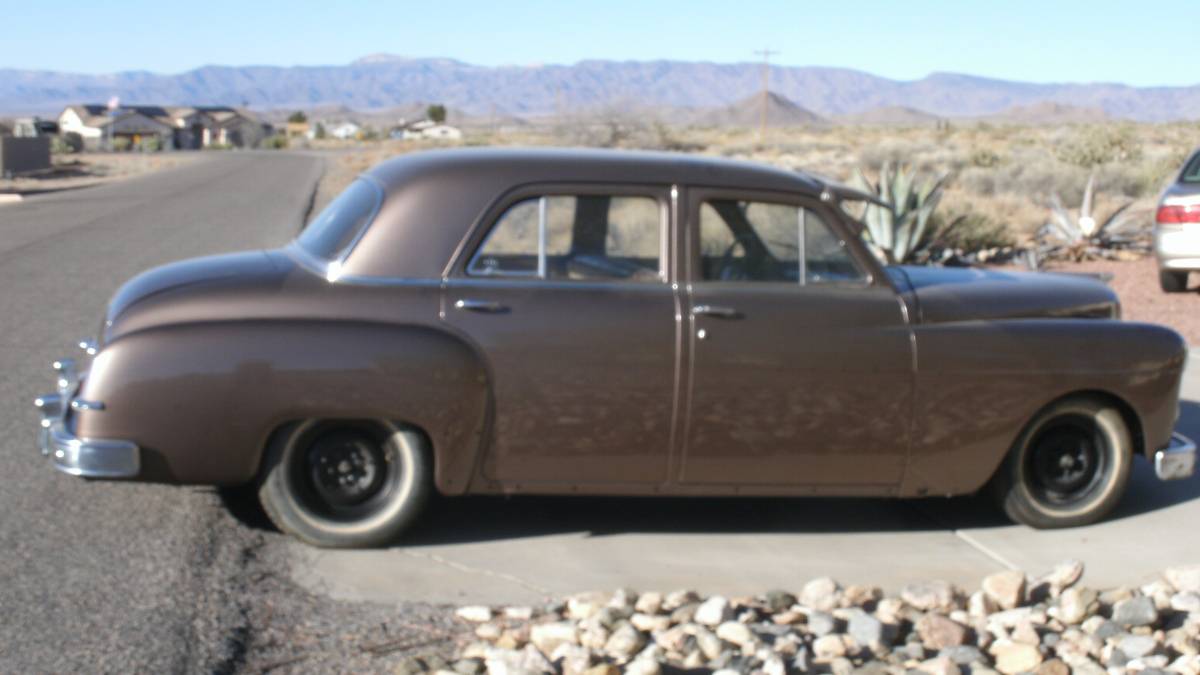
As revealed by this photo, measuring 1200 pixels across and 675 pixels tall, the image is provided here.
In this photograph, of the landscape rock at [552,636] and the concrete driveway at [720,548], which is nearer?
the landscape rock at [552,636]

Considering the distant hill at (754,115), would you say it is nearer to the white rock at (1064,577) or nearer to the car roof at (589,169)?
the car roof at (589,169)

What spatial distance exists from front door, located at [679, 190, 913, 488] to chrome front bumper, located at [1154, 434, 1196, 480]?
1268 mm

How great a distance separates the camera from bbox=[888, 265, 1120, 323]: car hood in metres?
6.05

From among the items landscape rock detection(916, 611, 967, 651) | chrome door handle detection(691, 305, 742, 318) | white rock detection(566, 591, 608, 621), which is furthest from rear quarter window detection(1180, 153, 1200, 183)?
white rock detection(566, 591, 608, 621)

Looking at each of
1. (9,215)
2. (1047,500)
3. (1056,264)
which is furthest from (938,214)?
(9,215)

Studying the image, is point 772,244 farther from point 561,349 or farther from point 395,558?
point 395,558

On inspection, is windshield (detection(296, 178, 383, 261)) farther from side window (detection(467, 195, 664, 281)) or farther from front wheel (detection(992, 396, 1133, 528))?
front wheel (detection(992, 396, 1133, 528))

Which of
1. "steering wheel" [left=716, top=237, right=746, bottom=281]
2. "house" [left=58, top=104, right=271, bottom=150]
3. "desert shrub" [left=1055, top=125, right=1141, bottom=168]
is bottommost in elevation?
"steering wheel" [left=716, top=237, right=746, bottom=281]

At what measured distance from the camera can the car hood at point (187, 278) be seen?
221 inches

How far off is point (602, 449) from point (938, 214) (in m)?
14.1

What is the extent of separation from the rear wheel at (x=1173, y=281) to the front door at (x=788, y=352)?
9.92 meters

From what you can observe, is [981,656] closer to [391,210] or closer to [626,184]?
[626,184]

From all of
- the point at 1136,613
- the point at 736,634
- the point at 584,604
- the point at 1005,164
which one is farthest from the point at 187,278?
the point at 1005,164

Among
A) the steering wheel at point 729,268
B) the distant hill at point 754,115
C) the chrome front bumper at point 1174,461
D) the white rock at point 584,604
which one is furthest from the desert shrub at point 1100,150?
the distant hill at point 754,115
